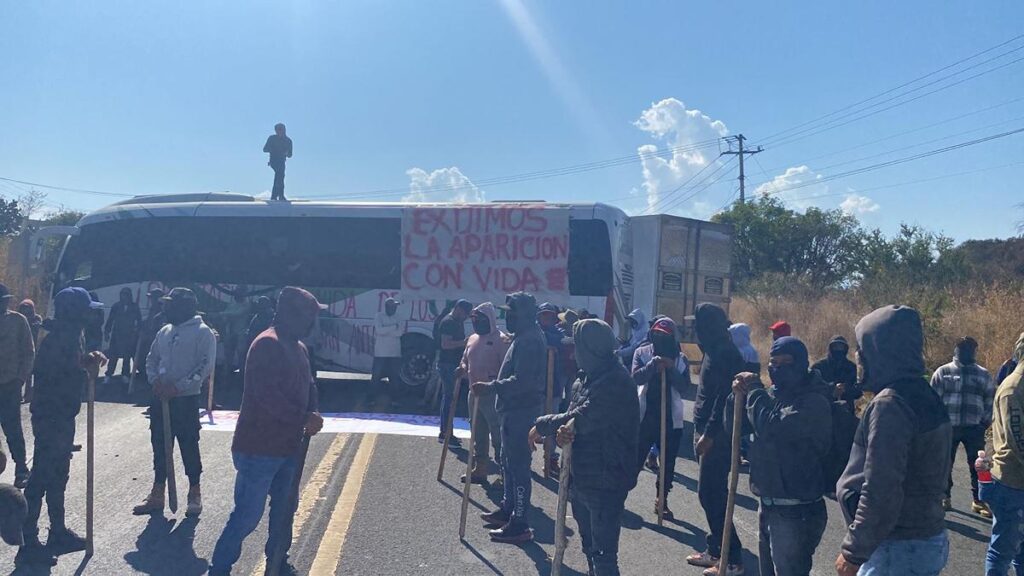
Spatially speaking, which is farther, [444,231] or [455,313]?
[444,231]

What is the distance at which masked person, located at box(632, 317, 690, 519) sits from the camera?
6988 millimetres

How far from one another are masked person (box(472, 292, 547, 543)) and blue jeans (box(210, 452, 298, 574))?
187 cm

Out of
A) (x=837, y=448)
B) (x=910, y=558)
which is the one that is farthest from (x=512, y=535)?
(x=910, y=558)

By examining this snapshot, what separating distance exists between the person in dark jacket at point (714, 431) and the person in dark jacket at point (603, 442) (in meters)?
1.23

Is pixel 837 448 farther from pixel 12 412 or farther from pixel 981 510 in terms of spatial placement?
pixel 12 412

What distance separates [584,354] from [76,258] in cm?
1403

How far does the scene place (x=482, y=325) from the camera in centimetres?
786

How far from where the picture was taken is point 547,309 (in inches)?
368

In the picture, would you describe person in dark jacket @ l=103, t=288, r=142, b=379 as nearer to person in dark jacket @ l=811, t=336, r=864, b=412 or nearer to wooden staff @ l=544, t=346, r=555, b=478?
wooden staff @ l=544, t=346, r=555, b=478

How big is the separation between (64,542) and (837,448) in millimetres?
5219

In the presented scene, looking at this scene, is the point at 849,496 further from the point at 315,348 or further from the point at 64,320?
the point at 315,348

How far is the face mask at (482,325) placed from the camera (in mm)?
7832

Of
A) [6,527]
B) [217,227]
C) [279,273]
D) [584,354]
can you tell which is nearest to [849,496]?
[584,354]

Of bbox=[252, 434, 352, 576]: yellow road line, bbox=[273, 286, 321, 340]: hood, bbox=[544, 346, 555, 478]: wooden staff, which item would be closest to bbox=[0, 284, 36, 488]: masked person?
bbox=[252, 434, 352, 576]: yellow road line
